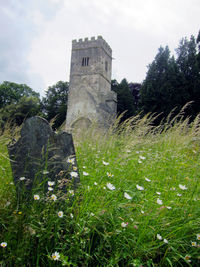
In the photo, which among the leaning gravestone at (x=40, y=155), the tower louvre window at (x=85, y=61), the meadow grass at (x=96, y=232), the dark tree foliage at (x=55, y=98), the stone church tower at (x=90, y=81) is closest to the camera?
the meadow grass at (x=96, y=232)

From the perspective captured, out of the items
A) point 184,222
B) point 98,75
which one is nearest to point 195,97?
point 98,75

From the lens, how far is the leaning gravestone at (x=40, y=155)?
6.85ft

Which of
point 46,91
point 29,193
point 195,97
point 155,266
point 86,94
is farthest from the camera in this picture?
point 46,91

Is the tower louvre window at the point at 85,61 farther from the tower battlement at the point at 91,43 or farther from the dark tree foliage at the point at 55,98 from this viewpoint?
the dark tree foliage at the point at 55,98

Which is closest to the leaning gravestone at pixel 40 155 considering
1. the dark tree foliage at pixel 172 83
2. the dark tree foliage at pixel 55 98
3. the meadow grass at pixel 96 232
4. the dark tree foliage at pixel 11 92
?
the meadow grass at pixel 96 232

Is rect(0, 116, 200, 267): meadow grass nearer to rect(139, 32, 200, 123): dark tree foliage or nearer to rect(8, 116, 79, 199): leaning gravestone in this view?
rect(8, 116, 79, 199): leaning gravestone

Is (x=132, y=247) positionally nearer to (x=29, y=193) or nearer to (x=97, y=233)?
(x=97, y=233)

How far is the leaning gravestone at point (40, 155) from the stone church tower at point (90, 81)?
19.9 m

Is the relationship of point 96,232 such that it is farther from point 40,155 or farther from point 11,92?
point 11,92

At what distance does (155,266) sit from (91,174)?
3.58 feet

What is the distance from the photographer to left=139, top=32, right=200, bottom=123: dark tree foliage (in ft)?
69.2

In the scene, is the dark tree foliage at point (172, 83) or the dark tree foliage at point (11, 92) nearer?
the dark tree foliage at point (172, 83)

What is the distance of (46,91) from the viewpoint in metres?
38.6

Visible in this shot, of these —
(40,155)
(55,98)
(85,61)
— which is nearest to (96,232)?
(40,155)
